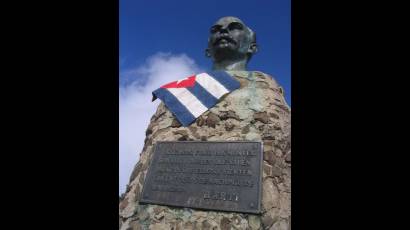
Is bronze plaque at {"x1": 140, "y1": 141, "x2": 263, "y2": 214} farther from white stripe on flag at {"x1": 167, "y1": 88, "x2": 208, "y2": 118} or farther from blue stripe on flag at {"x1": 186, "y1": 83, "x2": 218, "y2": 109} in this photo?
blue stripe on flag at {"x1": 186, "y1": 83, "x2": 218, "y2": 109}

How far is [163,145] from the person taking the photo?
369cm

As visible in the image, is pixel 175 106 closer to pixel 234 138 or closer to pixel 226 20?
pixel 234 138

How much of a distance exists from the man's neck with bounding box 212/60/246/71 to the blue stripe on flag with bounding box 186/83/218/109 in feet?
2.35

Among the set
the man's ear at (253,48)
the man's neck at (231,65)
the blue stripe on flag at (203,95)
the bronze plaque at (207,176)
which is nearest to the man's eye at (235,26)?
the man's ear at (253,48)

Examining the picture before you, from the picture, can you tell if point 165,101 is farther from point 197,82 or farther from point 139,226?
point 139,226

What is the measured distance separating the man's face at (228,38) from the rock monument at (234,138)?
0.6 inches

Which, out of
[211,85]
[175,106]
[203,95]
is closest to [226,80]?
[211,85]

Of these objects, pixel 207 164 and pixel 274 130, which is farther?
pixel 274 130

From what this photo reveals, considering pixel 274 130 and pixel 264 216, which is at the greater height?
pixel 274 130

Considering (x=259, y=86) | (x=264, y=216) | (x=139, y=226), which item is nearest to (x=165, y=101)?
(x=259, y=86)

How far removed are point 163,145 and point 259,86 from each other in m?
1.40

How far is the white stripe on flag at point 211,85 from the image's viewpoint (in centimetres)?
422

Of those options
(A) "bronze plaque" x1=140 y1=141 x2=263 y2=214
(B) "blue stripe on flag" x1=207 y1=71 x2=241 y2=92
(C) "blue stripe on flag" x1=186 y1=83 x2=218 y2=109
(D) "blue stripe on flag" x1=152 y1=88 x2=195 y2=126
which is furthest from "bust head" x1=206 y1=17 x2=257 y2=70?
(A) "bronze plaque" x1=140 y1=141 x2=263 y2=214

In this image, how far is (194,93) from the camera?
4.45m
